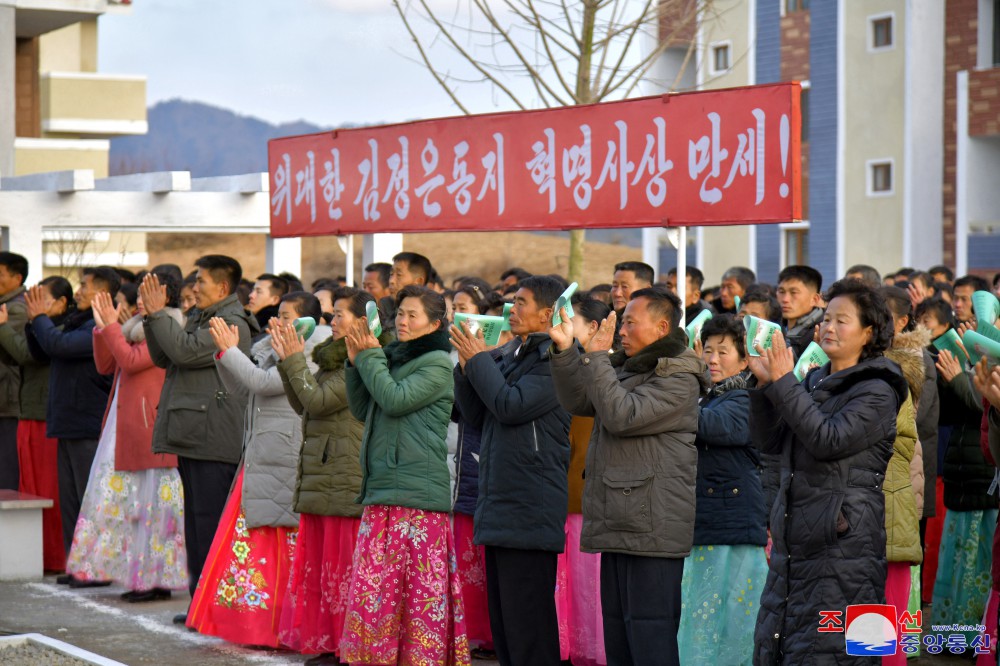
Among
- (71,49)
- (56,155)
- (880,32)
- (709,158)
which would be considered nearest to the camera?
(709,158)

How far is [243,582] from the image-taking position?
8320 millimetres

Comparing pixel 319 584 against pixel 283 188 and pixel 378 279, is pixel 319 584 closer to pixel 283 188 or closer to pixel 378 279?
pixel 378 279

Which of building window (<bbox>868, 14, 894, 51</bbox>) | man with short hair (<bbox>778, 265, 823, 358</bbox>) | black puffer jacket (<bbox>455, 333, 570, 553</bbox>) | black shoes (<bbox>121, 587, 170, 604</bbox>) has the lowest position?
black shoes (<bbox>121, 587, 170, 604</bbox>)

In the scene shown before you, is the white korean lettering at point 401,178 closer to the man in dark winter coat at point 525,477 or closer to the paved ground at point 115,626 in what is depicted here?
the paved ground at point 115,626

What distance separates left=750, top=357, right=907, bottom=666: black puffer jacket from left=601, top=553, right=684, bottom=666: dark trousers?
575 mm

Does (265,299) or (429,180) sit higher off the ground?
(429,180)

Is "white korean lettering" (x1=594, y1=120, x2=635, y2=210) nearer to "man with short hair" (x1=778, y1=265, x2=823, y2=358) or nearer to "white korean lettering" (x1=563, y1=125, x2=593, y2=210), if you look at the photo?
"white korean lettering" (x1=563, y1=125, x2=593, y2=210)

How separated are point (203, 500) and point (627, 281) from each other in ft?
9.60

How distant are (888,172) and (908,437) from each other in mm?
23395

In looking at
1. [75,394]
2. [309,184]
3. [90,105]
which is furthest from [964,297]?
[90,105]

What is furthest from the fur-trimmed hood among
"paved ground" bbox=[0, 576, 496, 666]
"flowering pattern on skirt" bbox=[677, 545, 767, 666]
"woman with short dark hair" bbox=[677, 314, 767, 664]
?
"paved ground" bbox=[0, 576, 496, 666]

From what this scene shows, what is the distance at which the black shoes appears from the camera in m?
9.52

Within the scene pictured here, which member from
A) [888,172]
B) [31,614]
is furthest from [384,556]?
[888,172]

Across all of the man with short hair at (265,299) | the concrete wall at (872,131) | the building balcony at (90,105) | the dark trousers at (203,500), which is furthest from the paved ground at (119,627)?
the concrete wall at (872,131)
